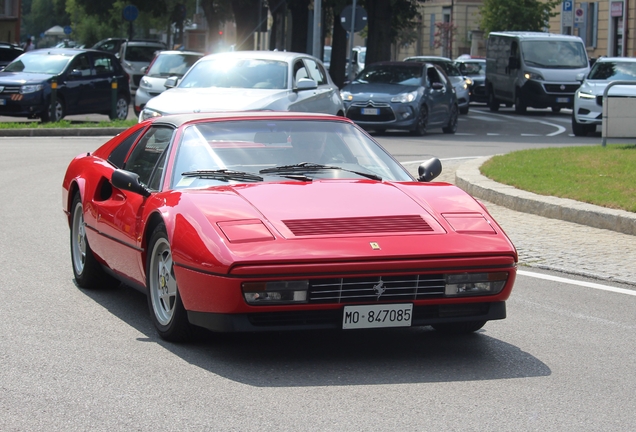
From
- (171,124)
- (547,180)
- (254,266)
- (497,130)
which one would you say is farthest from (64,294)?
(497,130)

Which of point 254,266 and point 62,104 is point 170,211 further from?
point 62,104

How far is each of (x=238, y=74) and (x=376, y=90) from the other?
732 cm

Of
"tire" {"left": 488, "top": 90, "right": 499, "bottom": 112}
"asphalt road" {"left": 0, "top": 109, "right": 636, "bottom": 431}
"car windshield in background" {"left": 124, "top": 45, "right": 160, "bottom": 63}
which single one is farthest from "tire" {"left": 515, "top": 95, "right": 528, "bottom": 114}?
"asphalt road" {"left": 0, "top": 109, "right": 636, "bottom": 431}

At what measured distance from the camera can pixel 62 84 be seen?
26328mm

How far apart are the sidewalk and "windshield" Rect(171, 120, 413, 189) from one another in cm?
265

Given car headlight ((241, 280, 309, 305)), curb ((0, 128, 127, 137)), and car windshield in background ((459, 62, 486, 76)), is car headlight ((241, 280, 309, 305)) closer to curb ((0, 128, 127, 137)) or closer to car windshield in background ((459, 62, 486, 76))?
curb ((0, 128, 127, 137))

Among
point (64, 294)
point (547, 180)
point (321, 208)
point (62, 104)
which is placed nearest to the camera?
point (321, 208)

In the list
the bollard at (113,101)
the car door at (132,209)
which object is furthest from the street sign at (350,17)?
the car door at (132,209)

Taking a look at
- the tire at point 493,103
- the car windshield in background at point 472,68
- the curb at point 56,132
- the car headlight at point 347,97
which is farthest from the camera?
the car windshield in background at point 472,68

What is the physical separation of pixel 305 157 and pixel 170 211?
3.80 ft

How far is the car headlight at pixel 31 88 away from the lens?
25438mm

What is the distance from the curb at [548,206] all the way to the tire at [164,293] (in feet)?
19.5

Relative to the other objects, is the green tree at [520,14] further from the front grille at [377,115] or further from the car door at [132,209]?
the car door at [132,209]

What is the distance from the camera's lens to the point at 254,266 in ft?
19.5
